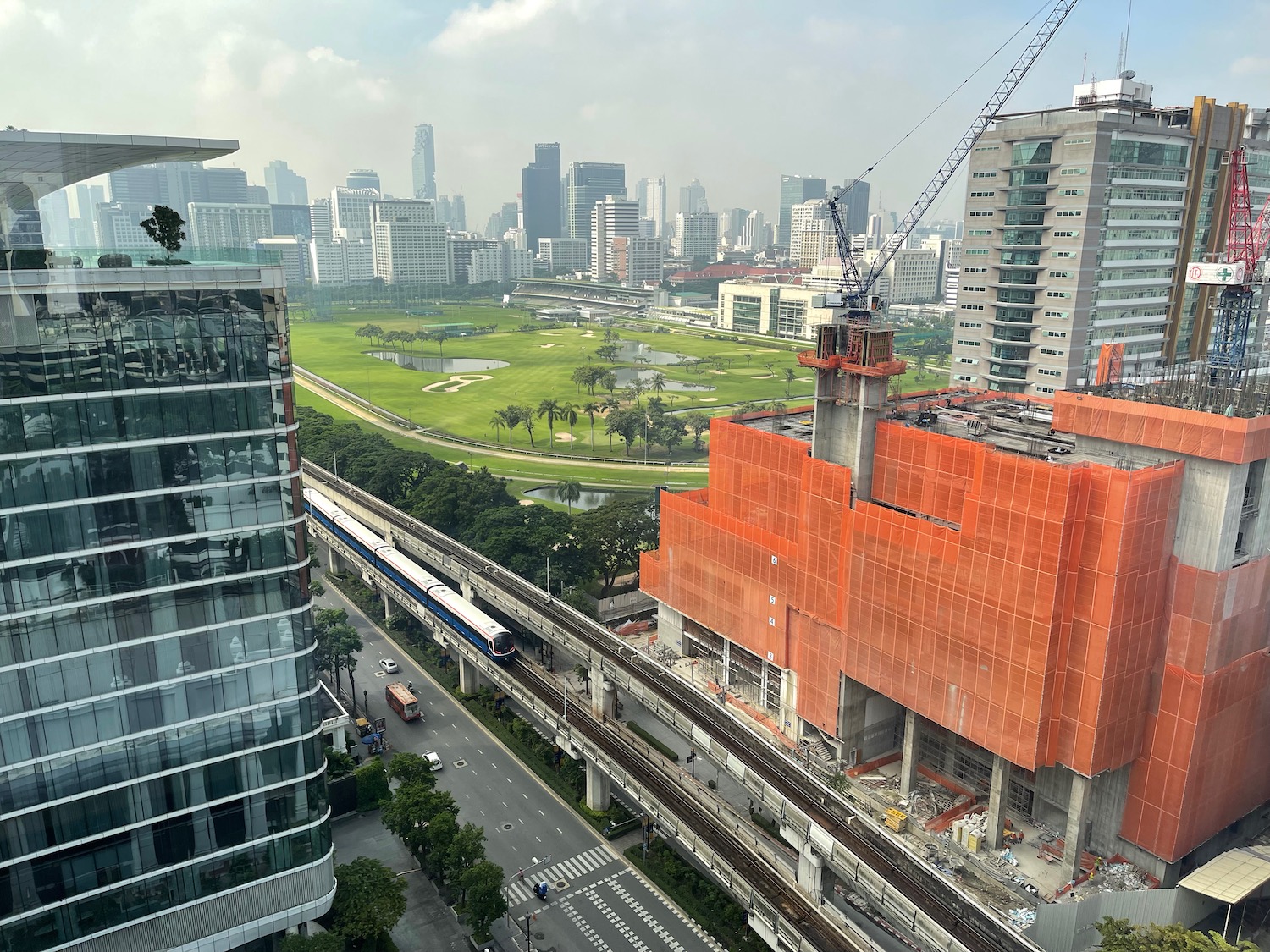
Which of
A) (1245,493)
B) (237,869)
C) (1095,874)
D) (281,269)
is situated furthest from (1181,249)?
(237,869)

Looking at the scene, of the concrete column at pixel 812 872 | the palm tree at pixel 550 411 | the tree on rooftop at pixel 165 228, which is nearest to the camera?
the tree on rooftop at pixel 165 228

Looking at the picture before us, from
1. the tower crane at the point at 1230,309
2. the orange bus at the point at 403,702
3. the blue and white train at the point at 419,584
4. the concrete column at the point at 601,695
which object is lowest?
the orange bus at the point at 403,702

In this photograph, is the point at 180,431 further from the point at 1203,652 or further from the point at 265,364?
the point at 1203,652

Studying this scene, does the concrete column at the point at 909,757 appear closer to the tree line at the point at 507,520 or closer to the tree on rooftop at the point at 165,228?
the tree line at the point at 507,520

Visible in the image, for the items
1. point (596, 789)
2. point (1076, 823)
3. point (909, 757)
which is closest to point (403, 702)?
point (596, 789)

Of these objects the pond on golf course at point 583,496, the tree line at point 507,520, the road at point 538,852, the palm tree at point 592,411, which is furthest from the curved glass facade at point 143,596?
the palm tree at point 592,411

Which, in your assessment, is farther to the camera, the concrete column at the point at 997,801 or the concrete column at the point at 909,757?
the concrete column at the point at 909,757

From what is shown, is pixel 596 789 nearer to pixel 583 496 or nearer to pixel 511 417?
pixel 583 496

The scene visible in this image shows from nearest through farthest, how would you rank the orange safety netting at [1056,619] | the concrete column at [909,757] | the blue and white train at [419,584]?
the orange safety netting at [1056,619] < the concrete column at [909,757] < the blue and white train at [419,584]
